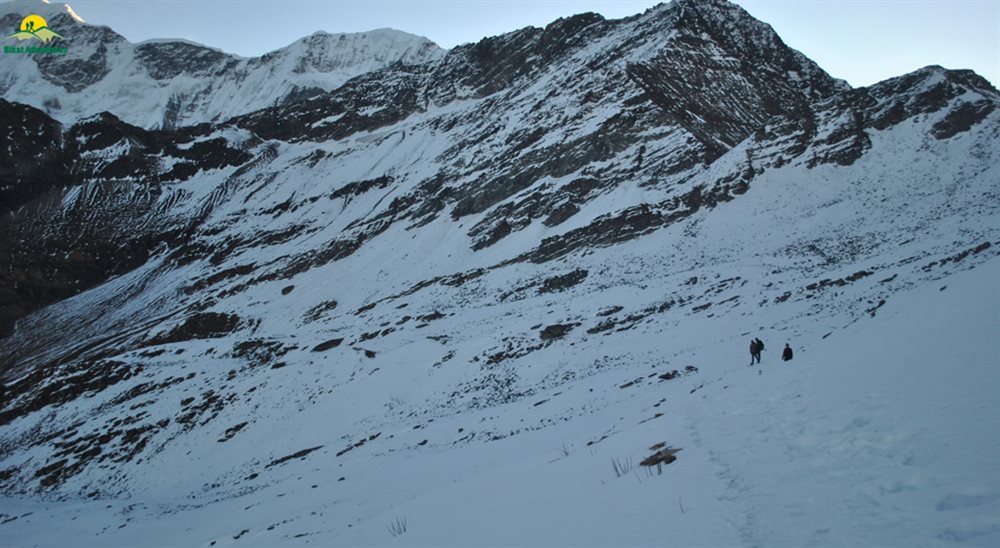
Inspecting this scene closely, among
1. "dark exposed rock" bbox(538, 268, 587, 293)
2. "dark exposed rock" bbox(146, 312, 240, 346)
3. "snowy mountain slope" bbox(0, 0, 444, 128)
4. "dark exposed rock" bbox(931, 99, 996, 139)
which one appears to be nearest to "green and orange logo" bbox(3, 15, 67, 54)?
"snowy mountain slope" bbox(0, 0, 444, 128)

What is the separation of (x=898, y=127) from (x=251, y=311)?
62750 millimetres

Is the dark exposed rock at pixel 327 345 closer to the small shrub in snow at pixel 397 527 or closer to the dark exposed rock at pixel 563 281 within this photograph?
the dark exposed rock at pixel 563 281

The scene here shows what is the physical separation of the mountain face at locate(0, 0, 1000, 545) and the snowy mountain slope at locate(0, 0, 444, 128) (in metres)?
55.4

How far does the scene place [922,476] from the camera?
4891mm

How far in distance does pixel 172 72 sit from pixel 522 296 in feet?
565

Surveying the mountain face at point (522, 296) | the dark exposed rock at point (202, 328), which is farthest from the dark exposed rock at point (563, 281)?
the dark exposed rock at point (202, 328)

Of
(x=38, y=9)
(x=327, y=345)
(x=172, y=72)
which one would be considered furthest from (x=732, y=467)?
(x=38, y=9)

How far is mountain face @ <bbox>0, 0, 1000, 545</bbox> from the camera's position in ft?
29.8

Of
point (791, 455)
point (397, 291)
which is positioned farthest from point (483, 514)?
point (397, 291)

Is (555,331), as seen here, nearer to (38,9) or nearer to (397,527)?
(397,527)

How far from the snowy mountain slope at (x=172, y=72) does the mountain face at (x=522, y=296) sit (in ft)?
182

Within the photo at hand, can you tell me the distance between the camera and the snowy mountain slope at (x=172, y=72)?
483ft

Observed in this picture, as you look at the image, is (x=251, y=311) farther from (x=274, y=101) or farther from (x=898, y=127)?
(x=274, y=101)

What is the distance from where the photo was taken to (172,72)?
166 metres
